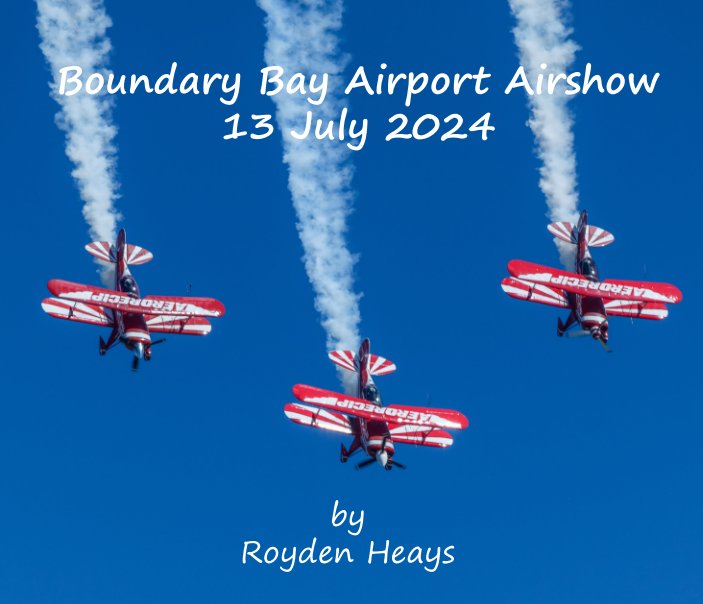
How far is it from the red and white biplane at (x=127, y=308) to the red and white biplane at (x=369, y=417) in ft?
15.8

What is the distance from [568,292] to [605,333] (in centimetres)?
218

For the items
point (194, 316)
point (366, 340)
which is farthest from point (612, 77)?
point (194, 316)

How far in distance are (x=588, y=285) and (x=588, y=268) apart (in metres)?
2.31

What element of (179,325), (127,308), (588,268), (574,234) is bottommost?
(127,308)

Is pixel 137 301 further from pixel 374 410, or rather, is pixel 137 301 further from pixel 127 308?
pixel 374 410

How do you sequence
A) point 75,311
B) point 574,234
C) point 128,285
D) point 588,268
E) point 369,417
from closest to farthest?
point 369,417, point 75,311, point 128,285, point 588,268, point 574,234

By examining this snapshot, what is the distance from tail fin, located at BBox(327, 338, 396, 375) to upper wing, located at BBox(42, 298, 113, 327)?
28.3ft

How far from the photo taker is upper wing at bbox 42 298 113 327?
58750 millimetres

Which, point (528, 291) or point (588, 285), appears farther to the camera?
point (528, 291)

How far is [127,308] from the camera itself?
5747 centimetres

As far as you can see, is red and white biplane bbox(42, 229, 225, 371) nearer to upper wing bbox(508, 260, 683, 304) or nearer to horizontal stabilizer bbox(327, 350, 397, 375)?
horizontal stabilizer bbox(327, 350, 397, 375)

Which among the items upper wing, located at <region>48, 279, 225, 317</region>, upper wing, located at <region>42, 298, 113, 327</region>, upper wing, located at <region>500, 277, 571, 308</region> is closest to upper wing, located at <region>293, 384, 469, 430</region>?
upper wing, located at <region>48, 279, 225, 317</region>

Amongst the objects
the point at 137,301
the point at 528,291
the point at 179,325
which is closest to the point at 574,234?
the point at 528,291

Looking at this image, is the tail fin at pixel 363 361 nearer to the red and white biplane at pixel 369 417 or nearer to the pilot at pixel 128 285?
the red and white biplane at pixel 369 417
